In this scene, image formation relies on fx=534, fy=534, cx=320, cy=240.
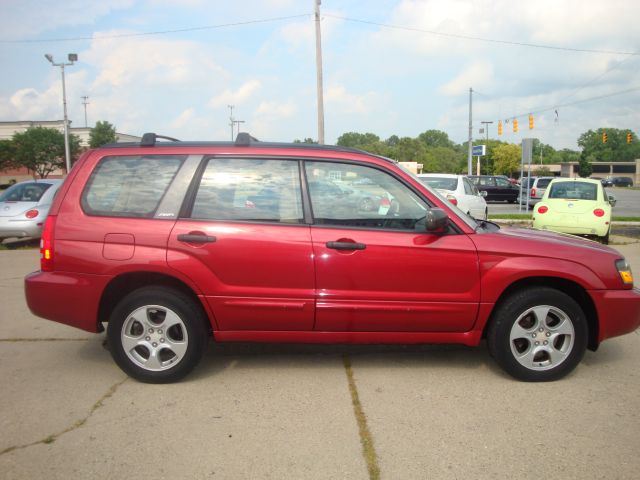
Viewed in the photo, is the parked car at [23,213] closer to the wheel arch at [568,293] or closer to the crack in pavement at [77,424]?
the crack in pavement at [77,424]

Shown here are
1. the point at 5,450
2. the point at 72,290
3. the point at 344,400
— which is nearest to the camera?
the point at 5,450

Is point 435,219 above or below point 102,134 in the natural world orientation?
below

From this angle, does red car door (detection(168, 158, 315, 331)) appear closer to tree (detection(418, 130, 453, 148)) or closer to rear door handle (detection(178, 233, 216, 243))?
rear door handle (detection(178, 233, 216, 243))

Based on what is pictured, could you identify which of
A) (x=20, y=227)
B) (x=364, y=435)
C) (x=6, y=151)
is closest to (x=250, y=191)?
(x=364, y=435)

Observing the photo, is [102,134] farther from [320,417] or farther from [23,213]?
[320,417]

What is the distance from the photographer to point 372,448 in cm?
300

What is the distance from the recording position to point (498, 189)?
29.0 m

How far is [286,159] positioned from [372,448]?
211cm

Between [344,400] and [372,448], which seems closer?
[372,448]

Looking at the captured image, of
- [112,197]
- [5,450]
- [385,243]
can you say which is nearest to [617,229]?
[385,243]

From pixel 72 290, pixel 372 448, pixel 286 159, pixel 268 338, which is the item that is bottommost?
pixel 372 448

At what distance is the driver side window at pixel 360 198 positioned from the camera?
3.92m

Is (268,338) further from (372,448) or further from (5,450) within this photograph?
(5,450)

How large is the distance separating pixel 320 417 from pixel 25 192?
10198mm
